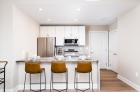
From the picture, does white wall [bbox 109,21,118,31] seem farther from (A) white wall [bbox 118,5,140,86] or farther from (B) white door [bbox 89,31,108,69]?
(A) white wall [bbox 118,5,140,86]

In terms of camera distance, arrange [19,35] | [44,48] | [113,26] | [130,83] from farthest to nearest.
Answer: [113,26], [44,48], [130,83], [19,35]

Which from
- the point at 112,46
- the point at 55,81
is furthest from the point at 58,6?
the point at 112,46

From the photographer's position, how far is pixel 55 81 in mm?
3195

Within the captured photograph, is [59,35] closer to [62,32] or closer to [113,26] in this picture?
[62,32]

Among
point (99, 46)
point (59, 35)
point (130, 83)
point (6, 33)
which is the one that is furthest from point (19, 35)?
point (99, 46)

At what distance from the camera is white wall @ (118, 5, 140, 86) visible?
3.12 metres

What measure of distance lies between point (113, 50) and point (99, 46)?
82 centimetres

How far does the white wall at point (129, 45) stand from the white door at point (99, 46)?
1.70 metres

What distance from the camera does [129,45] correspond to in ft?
11.5

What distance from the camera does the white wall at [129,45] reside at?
123 inches

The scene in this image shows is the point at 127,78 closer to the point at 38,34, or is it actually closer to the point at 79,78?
the point at 79,78

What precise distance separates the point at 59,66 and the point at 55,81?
2.45 ft

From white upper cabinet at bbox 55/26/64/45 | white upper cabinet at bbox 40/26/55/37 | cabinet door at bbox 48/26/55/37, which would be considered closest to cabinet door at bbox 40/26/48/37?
white upper cabinet at bbox 40/26/55/37

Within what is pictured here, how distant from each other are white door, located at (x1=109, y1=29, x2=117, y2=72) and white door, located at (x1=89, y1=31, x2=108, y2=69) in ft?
0.86
